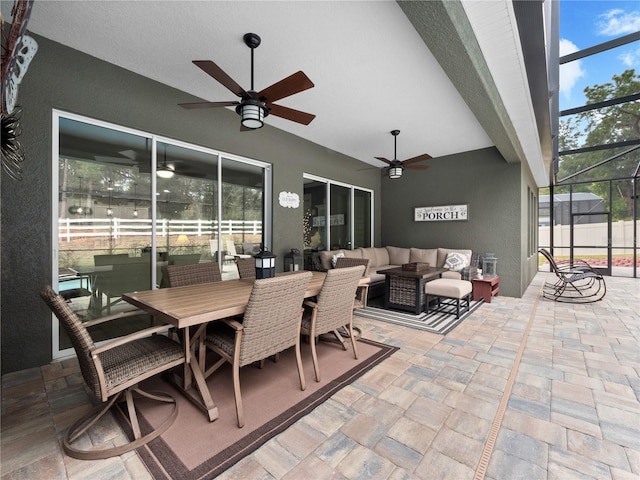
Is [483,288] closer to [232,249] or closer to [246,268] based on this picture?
[246,268]

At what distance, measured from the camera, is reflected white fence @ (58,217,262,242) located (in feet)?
9.22

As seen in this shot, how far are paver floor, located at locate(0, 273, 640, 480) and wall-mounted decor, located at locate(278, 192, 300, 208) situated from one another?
2.91m

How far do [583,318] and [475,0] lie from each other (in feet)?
14.3

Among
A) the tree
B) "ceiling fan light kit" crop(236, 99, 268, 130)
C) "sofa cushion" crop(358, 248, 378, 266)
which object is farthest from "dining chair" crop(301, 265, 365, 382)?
the tree

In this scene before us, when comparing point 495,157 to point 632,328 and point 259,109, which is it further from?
point 259,109

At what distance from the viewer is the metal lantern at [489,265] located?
17.8ft

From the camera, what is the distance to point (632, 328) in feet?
11.6

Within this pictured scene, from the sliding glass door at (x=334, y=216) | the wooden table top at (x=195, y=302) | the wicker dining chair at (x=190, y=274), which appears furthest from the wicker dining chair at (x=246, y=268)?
the sliding glass door at (x=334, y=216)

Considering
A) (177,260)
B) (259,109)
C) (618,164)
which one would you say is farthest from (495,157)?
(177,260)

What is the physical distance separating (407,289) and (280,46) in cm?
350

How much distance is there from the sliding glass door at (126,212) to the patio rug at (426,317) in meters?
2.28

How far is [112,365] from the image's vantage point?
1.60 m

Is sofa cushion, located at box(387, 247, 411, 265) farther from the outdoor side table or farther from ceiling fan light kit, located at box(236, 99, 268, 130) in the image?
ceiling fan light kit, located at box(236, 99, 268, 130)

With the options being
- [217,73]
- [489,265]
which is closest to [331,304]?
[217,73]
